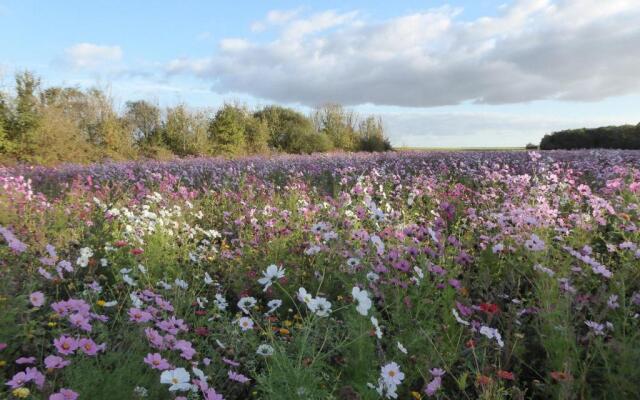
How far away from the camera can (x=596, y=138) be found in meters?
29.1

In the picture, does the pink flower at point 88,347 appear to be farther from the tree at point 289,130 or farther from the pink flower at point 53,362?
the tree at point 289,130

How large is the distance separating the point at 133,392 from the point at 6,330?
3.47 ft

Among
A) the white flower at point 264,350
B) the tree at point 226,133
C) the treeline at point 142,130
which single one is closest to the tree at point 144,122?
the treeline at point 142,130

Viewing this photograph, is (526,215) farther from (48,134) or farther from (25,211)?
(48,134)

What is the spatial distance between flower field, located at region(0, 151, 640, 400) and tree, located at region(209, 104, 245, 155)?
21.6m

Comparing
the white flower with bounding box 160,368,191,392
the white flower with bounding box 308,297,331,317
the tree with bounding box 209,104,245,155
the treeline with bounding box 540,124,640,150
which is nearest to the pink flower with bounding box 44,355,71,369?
the white flower with bounding box 160,368,191,392

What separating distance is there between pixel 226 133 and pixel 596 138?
21.3 m

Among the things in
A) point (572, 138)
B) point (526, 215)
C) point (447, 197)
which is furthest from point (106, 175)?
point (572, 138)

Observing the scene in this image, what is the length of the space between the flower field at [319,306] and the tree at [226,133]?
21625 mm

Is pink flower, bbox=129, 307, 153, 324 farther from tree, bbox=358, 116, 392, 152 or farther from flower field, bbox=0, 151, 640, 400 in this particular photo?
tree, bbox=358, 116, 392, 152

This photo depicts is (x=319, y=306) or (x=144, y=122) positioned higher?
(x=144, y=122)

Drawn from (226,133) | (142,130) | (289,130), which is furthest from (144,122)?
(289,130)

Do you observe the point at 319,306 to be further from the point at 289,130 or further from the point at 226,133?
the point at 289,130

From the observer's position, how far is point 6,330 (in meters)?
2.56
